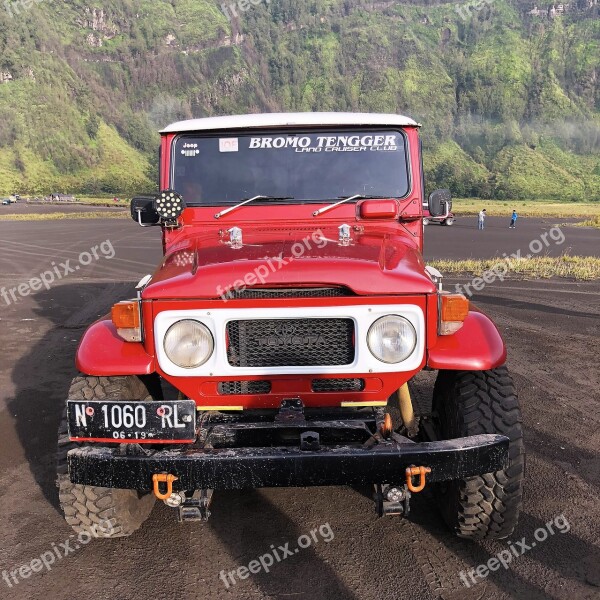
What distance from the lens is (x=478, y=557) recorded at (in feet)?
10.2

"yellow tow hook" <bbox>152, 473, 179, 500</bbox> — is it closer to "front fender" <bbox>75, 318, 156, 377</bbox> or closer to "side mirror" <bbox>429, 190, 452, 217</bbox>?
"front fender" <bbox>75, 318, 156, 377</bbox>

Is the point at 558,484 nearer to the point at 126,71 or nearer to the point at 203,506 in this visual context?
the point at 203,506

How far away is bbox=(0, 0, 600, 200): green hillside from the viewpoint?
12219 centimetres

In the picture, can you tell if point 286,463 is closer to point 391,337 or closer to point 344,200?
point 391,337

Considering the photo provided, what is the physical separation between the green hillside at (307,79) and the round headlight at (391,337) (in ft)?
358

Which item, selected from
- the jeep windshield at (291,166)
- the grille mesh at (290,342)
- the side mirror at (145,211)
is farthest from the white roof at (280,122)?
the grille mesh at (290,342)

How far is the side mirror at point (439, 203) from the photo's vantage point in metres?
4.21

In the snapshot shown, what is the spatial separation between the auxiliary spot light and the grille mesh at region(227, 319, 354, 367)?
54.5 inches

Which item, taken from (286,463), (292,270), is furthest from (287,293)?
(286,463)

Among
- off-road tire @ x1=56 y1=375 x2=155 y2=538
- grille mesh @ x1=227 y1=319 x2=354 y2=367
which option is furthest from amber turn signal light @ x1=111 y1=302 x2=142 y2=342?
grille mesh @ x1=227 y1=319 x2=354 y2=367

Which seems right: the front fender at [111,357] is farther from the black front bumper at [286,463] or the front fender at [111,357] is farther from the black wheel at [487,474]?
the black wheel at [487,474]

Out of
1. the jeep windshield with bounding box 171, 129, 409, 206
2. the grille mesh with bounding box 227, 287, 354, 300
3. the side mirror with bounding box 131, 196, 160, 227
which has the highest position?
the jeep windshield with bounding box 171, 129, 409, 206

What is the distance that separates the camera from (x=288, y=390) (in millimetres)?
2965

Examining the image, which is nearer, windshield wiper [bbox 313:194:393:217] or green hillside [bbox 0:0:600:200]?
windshield wiper [bbox 313:194:393:217]
